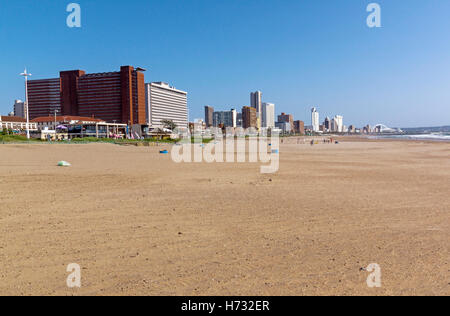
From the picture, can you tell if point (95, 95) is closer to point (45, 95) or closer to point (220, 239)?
point (45, 95)

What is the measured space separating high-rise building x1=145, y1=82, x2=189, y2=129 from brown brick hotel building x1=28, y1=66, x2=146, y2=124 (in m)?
16.5

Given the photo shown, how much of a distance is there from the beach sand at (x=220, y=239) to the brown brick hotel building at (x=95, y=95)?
140385mm

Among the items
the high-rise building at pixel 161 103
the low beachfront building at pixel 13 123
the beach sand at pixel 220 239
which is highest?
the high-rise building at pixel 161 103

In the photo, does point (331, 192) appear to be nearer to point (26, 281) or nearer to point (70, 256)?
point (70, 256)

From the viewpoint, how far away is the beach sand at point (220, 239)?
4.09m

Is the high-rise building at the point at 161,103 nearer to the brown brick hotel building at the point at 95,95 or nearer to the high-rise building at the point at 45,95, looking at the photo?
the brown brick hotel building at the point at 95,95

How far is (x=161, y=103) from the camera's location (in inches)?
7136

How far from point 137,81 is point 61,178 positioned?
467ft

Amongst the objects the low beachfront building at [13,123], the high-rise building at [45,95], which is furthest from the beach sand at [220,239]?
the high-rise building at [45,95]

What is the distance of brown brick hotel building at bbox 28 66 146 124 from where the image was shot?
14575 cm

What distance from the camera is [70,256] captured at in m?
4.88

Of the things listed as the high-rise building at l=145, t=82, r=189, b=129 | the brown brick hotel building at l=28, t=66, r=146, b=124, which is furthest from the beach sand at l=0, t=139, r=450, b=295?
the high-rise building at l=145, t=82, r=189, b=129
